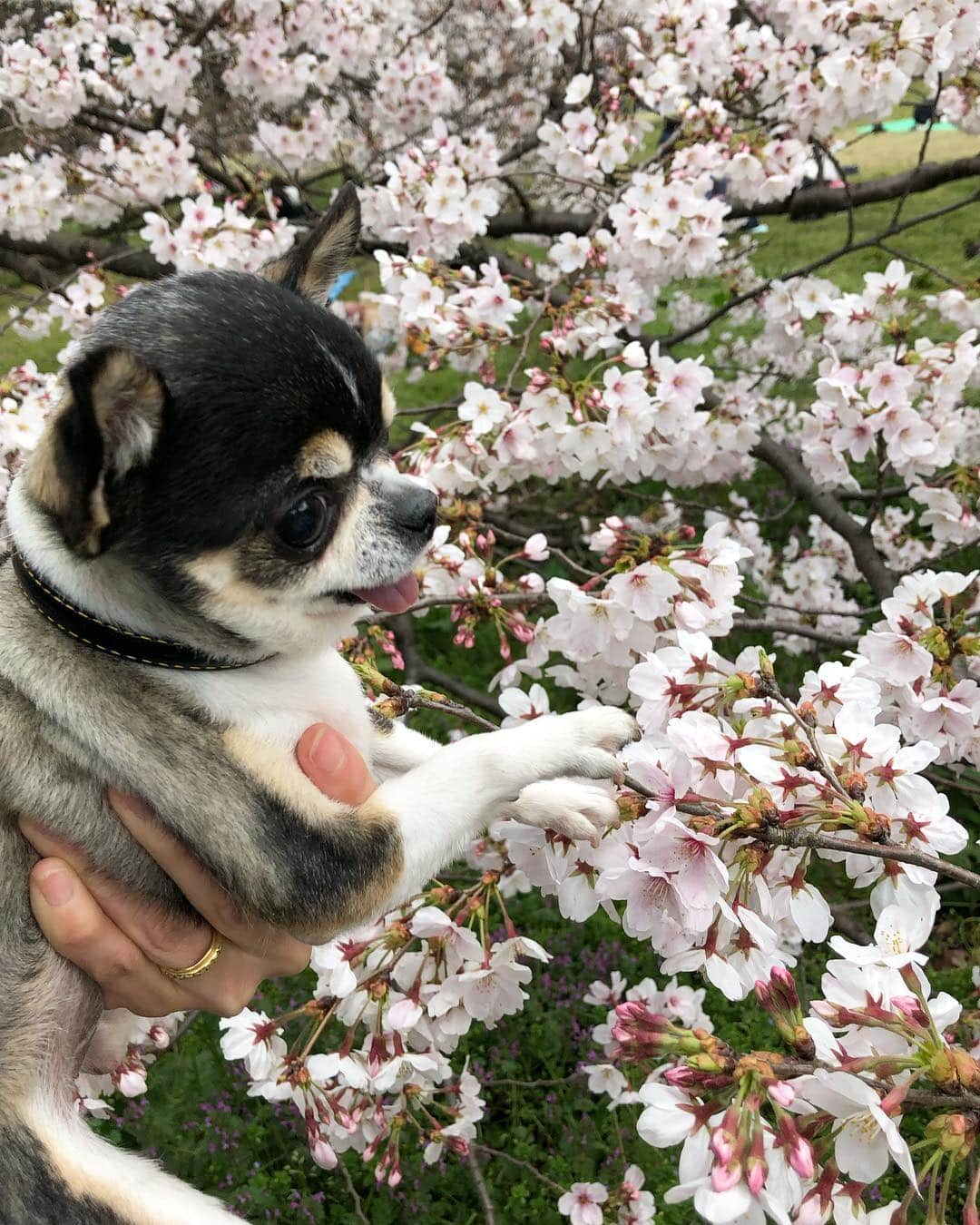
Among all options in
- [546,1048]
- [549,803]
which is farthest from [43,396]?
[546,1048]

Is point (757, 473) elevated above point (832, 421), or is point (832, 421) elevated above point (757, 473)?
point (832, 421)

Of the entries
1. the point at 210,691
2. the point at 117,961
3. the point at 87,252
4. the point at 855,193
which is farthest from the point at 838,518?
the point at 87,252

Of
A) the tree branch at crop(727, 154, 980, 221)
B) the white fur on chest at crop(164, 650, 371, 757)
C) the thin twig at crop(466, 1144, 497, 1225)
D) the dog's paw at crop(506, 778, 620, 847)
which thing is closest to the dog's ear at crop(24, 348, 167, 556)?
the white fur on chest at crop(164, 650, 371, 757)

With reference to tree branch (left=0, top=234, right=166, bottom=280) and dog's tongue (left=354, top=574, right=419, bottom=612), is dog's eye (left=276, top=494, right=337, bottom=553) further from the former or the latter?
tree branch (left=0, top=234, right=166, bottom=280)

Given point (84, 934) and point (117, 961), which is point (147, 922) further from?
point (84, 934)

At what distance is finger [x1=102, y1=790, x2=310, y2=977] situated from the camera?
6.08 ft

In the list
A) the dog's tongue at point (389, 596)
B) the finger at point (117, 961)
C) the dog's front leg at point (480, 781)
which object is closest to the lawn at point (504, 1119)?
the finger at point (117, 961)

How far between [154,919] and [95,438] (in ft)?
3.74

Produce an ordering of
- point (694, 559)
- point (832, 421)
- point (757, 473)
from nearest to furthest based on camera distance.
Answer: point (694, 559) → point (832, 421) → point (757, 473)

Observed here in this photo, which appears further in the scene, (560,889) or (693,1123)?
(560,889)

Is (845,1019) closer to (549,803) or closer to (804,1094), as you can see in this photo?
(804,1094)

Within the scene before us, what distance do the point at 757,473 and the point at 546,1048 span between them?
539 centimetres

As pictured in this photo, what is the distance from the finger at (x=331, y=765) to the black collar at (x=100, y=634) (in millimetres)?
297

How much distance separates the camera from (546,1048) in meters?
3.89
